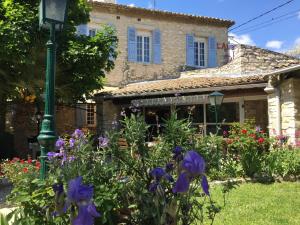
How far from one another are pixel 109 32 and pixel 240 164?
5593 mm

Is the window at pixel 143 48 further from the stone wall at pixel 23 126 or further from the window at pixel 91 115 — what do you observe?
the stone wall at pixel 23 126

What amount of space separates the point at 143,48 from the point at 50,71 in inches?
579

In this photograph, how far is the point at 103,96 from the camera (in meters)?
15.8

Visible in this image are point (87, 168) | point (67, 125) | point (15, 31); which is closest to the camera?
point (87, 168)

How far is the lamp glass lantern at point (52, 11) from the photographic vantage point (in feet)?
14.1

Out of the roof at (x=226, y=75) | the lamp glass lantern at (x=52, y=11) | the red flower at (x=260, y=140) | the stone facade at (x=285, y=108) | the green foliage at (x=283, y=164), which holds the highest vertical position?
the roof at (x=226, y=75)

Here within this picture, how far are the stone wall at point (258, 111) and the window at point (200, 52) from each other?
23.8ft

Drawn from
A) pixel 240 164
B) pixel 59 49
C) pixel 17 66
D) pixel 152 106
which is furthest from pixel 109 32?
pixel 240 164

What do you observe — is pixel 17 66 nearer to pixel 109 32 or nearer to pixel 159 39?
pixel 109 32

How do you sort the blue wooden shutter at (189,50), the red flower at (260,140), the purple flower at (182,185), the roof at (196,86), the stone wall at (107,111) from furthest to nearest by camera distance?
the blue wooden shutter at (189,50) → the stone wall at (107,111) → the roof at (196,86) → the red flower at (260,140) → the purple flower at (182,185)

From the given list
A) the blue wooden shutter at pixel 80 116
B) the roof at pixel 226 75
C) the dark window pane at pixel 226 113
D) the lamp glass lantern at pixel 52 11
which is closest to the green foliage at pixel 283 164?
the roof at pixel 226 75

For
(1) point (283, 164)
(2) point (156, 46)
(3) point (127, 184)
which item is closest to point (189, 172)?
(3) point (127, 184)

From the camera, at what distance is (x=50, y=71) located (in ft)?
13.8

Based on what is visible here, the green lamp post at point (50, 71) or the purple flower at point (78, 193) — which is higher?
the green lamp post at point (50, 71)
